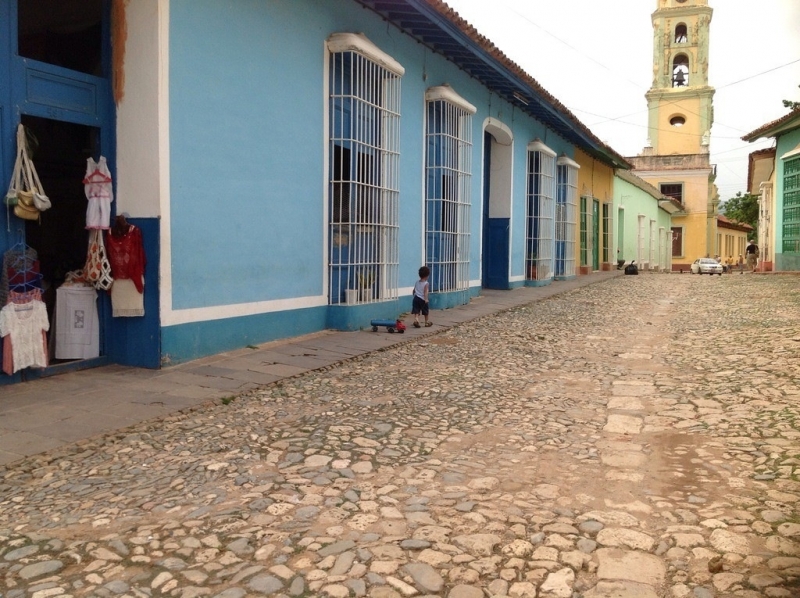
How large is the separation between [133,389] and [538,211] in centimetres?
1224

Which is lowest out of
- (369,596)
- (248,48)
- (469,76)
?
(369,596)

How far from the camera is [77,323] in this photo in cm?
576

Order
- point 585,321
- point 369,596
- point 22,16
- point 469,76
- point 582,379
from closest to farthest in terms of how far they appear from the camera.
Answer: point 369,596, point 582,379, point 22,16, point 585,321, point 469,76

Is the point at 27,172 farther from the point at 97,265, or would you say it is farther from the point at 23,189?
the point at 97,265

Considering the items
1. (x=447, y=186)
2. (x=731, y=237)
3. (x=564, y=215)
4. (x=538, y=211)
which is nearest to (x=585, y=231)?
(x=564, y=215)

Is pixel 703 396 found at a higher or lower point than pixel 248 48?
lower

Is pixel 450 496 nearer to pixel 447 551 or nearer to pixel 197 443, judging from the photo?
pixel 447 551

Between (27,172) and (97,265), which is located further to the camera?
(97,265)

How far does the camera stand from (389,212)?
29.4 ft

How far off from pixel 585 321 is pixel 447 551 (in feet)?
24.8

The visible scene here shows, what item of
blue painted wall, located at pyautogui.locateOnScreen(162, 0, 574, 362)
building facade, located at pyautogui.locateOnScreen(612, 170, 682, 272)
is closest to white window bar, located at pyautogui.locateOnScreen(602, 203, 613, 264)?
building facade, located at pyautogui.locateOnScreen(612, 170, 682, 272)

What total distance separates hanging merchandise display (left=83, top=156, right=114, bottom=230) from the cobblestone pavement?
6.40ft

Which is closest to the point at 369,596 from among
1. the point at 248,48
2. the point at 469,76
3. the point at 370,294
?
the point at 248,48

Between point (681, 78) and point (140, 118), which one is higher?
point (681, 78)
